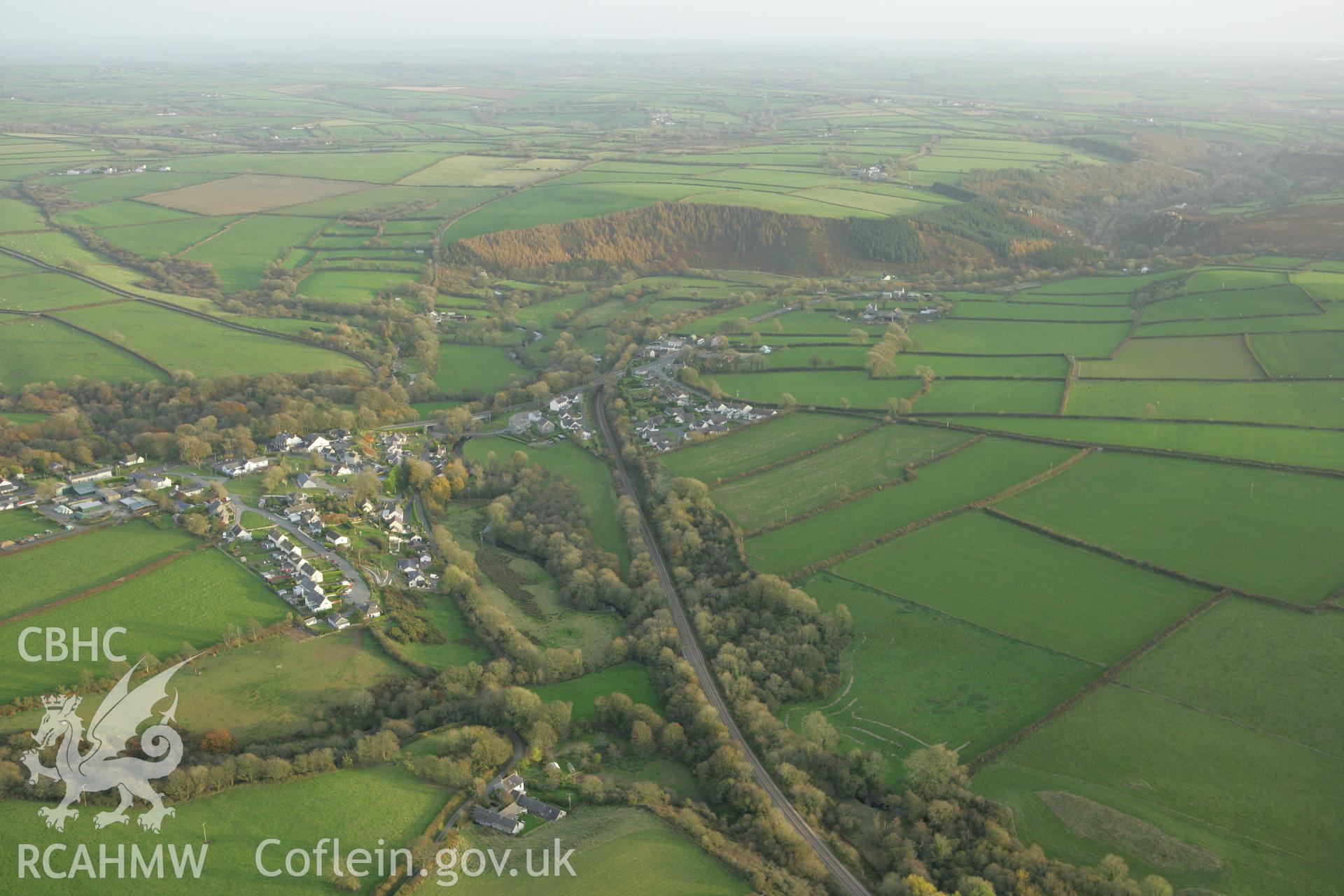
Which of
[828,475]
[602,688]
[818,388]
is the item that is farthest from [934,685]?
[818,388]

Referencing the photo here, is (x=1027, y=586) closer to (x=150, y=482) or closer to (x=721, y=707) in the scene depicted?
(x=721, y=707)

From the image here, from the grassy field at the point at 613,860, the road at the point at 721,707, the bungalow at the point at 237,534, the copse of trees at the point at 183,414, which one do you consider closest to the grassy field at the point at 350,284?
the copse of trees at the point at 183,414

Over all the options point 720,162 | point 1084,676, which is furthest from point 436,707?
point 720,162

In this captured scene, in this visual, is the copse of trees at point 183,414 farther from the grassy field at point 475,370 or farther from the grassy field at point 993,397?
the grassy field at point 993,397

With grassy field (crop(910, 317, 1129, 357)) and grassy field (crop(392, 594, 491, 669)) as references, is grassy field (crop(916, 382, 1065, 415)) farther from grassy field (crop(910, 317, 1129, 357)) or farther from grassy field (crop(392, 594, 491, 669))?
grassy field (crop(392, 594, 491, 669))

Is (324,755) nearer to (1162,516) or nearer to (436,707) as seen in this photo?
(436,707)

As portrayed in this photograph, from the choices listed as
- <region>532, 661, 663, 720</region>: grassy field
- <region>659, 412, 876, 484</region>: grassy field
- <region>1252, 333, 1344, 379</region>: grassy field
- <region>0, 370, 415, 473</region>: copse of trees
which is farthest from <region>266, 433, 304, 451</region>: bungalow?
<region>1252, 333, 1344, 379</region>: grassy field
